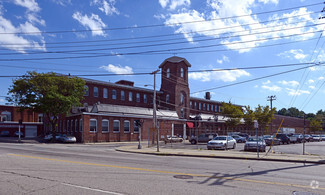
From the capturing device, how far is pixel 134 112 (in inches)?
1917

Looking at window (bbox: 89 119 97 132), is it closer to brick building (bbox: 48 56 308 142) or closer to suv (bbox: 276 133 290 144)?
brick building (bbox: 48 56 308 142)

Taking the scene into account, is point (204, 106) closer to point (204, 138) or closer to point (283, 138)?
point (204, 138)

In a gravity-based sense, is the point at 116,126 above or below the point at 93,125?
below

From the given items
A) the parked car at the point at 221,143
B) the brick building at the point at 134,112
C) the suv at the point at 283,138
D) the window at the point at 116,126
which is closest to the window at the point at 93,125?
the brick building at the point at 134,112

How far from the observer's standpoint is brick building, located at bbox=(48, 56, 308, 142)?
42000 mm

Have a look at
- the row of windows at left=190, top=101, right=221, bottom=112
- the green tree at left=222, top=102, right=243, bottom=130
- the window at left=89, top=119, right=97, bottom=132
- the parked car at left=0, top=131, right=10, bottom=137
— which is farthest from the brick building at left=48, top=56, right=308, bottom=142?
the parked car at left=0, top=131, right=10, bottom=137

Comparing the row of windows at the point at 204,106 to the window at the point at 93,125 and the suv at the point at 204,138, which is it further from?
the window at the point at 93,125

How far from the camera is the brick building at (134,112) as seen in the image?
1654 inches

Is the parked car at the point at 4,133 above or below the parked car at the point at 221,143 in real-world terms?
below

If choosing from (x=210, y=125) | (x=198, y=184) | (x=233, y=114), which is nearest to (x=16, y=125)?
(x=210, y=125)

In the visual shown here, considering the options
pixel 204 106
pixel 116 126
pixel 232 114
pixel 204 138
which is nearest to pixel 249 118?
pixel 232 114

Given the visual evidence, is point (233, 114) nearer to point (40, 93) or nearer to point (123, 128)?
point (123, 128)

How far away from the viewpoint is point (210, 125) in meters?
62.6

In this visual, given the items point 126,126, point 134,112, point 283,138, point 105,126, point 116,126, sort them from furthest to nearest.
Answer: point 134,112, point 126,126, point 116,126, point 105,126, point 283,138
